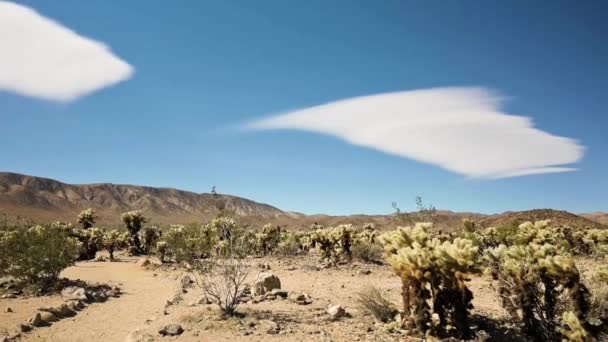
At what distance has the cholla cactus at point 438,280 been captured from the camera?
8.90 m

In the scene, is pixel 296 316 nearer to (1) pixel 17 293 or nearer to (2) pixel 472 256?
(2) pixel 472 256

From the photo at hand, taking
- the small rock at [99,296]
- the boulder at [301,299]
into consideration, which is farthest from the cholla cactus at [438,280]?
the small rock at [99,296]

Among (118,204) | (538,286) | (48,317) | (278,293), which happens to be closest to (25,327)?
(48,317)

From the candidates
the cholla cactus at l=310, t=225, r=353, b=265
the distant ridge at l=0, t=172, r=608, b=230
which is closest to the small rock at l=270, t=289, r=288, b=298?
the cholla cactus at l=310, t=225, r=353, b=265

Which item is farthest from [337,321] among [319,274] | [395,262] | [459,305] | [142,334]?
[319,274]

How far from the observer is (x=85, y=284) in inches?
730

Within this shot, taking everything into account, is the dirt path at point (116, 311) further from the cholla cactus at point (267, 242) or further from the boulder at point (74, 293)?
the cholla cactus at point (267, 242)

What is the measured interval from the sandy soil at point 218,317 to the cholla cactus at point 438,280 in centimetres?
84

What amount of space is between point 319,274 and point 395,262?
460 inches

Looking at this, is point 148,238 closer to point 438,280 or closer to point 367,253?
point 367,253

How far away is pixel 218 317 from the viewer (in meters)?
11.2

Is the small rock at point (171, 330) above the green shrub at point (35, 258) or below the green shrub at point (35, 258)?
below

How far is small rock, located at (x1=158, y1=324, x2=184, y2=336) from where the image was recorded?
1032 centimetres

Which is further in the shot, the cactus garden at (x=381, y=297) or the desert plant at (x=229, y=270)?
the desert plant at (x=229, y=270)
